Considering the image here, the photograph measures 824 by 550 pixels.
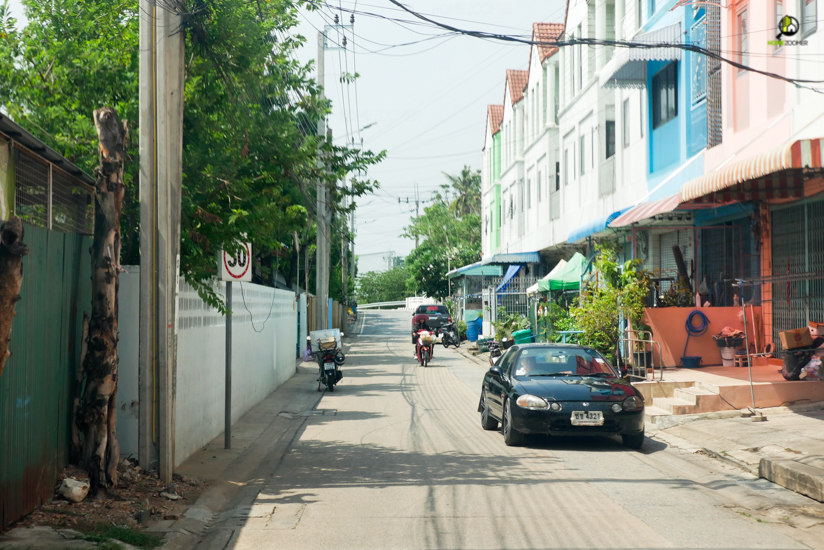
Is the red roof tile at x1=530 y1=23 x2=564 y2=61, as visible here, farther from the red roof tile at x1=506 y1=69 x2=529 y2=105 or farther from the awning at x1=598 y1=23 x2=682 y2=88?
the awning at x1=598 y1=23 x2=682 y2=88

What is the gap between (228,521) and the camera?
7348mm

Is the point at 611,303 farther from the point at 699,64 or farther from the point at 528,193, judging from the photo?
the point at 528,193

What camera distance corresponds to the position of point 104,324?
756 centimetres

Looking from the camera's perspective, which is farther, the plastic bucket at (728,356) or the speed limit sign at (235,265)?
the plastic bucket at (728,356)

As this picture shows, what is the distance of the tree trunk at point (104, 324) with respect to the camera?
24.4ft

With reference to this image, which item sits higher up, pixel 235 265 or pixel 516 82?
pixel 516 82

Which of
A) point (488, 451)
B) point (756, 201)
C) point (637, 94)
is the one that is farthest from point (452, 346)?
point (488, 451)

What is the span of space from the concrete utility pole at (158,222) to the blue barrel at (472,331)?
3450cm

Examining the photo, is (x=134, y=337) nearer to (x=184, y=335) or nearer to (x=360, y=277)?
(x=184, y=335)

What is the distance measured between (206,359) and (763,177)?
9.21 m

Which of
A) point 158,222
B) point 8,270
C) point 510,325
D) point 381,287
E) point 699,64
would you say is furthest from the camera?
point 381,287

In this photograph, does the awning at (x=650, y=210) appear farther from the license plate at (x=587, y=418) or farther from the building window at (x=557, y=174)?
the building window at (x=557, y=174)

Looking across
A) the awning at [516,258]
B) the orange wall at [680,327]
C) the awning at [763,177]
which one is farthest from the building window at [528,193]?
the awning at [763,177]

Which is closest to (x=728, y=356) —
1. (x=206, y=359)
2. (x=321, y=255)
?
(x=206, y=359)
